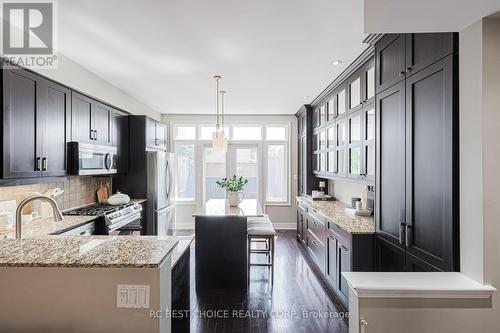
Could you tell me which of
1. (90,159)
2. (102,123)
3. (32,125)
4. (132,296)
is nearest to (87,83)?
(102,123)

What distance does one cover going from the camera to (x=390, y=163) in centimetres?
227

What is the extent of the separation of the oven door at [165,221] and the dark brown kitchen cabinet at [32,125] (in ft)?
6.21

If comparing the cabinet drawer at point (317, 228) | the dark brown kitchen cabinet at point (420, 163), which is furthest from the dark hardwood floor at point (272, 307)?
the dark brown kitchen cabinet at point (420, 163)

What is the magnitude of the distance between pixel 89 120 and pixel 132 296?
305cm

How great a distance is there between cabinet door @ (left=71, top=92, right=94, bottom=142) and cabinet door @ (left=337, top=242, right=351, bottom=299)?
3259mm

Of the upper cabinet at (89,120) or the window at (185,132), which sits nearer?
the upper cabinet at (89,120)

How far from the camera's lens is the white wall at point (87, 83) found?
3004 mm

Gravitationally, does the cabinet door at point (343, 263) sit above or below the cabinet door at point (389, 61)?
below

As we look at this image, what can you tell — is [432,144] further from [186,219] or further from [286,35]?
[186,219]

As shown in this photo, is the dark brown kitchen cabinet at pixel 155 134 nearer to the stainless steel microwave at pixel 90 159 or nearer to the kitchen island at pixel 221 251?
the stainless steel microwave at pixel 90 159

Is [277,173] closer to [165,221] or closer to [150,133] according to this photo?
[165,221]

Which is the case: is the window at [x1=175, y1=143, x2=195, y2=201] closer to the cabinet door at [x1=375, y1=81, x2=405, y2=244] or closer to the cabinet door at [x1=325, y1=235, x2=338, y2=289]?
the cabinet door at [x1=325, y1=235, x2=338, y2=289]

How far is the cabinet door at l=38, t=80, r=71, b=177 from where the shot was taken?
279cm

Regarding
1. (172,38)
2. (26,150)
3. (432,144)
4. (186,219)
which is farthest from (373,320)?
(186,219)
